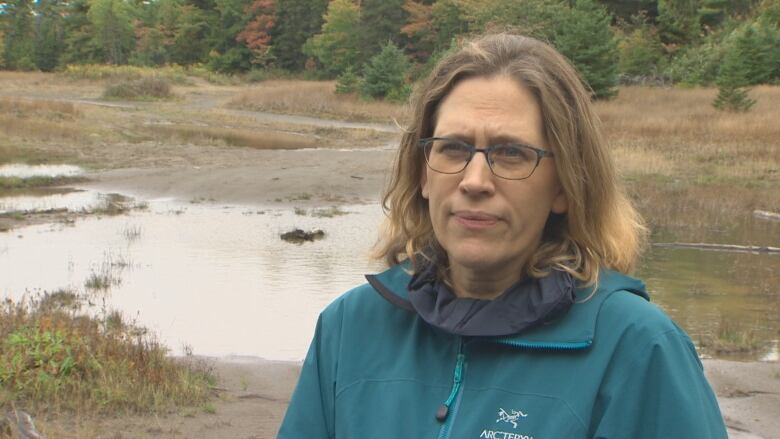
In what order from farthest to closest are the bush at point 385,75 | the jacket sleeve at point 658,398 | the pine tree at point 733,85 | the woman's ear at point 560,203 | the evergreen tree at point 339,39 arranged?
the evergreen tree at point 339,39
the bush at point 385,75
the pine tree at point 733,85
the woman's ear at point 560,203
the jacket sleeve at point 658,398

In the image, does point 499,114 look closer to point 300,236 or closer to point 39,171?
point 300,236

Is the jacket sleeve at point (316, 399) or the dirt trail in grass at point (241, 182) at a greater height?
the jacket sleeve at point (316, 399)

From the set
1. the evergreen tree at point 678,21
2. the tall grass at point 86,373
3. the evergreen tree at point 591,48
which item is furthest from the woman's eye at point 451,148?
the evergreen tree at point 678,21

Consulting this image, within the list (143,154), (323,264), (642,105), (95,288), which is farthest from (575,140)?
(642,105)

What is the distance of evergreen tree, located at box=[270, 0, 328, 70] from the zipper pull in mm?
82466

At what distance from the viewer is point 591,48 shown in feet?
137

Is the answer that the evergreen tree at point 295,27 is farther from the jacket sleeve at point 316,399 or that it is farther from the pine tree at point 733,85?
the jacket sleeve at point 316,399

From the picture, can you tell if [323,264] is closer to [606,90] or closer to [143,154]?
[143,154]

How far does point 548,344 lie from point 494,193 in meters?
0.40

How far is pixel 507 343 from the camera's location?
2154 mm

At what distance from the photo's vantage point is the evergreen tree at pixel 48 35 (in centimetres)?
9481

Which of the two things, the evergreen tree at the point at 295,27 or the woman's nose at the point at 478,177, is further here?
the evergreen tree at the point at 295,27

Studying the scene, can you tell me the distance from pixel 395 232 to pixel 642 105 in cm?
3857

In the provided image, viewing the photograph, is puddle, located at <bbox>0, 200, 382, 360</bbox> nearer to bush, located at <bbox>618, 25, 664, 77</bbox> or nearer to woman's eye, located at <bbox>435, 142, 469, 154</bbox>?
woman's eye, located at <bbox>435, 142, 469, 154</bbox>
